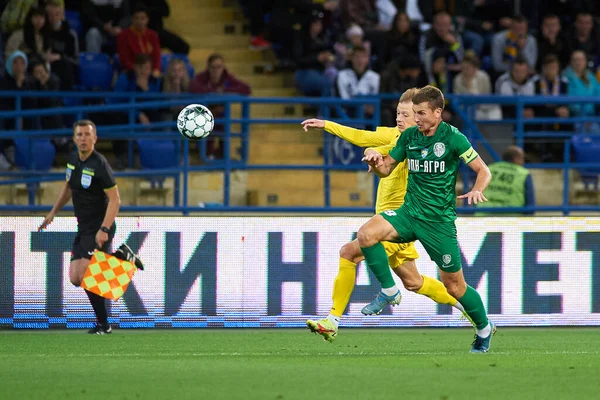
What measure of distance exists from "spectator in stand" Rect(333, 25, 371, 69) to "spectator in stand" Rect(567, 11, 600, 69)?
11.2ft

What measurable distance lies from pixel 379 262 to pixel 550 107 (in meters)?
8.02

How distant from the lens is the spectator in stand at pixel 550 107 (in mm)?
15062

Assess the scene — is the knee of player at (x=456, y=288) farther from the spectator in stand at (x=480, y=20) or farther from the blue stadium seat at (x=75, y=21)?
the spectator in stand at (x=480, y=20)

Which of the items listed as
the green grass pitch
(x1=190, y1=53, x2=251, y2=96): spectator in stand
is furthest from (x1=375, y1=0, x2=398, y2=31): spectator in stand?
the green grass pitch

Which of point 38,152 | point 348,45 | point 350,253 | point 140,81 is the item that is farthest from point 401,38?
point 350,253

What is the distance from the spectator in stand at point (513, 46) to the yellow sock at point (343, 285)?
9.71 meters

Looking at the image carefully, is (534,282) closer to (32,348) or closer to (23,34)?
(32,348)

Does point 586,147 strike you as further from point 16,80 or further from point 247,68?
point 16,80

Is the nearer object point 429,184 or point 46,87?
point 429,184

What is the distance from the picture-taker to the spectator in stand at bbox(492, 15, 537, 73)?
1839cm

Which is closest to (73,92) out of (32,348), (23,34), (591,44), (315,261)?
(23,34)

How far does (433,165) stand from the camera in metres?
8.70

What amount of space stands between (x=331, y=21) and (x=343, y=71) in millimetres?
2179

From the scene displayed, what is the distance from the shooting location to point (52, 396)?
268 inches
